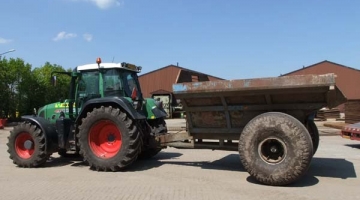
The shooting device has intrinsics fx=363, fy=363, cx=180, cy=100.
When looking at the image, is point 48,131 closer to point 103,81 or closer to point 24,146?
point 24,146

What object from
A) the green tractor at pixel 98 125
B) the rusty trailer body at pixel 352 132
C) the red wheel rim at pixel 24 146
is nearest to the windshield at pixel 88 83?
the green tractor at pixel 98 125

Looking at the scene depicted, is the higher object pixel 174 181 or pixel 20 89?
pixel 20 89

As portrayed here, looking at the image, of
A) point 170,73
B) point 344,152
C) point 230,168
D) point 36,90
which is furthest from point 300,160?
point 170,73

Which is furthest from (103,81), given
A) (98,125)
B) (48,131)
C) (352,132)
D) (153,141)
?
(352,132)

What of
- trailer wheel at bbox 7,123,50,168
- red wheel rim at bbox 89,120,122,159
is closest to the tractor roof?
red wheel rim at bbox 89,120,122,159

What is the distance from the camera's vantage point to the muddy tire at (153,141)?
339 inches

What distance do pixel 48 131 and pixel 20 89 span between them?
2723 cm

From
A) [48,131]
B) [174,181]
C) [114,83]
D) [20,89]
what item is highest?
[20,89]

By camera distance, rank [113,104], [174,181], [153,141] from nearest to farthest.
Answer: [174,181], [113,104], [153,141]

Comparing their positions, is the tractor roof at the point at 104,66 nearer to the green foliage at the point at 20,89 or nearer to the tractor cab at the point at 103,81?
the tractor cab at the point at 103,81

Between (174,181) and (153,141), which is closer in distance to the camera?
(174,181)

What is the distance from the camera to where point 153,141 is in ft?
28.1

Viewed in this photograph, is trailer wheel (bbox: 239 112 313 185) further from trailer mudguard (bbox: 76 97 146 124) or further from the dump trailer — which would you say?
trailer mudguard (bbox: 76 97 146 124)

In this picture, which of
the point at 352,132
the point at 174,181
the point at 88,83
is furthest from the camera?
the point at 352,132
